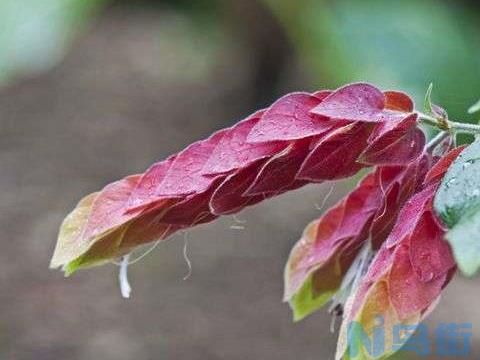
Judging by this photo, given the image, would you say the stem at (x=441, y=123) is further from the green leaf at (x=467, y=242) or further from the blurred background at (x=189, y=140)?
the blurred background at (x=189, y=140)

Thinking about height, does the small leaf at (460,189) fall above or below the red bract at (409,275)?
above

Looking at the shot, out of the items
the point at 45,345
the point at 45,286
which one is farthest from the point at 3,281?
the point at 45,345

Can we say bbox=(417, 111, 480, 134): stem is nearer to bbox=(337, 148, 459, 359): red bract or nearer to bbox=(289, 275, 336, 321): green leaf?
bbox=(337, 148, 459, 359): red bract

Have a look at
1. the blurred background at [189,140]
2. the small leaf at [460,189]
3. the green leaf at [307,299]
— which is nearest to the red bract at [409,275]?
the small leaf at [460,189]

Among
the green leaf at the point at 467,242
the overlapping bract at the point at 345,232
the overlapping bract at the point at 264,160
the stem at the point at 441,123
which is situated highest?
the overlapping bract at the point at 264,160

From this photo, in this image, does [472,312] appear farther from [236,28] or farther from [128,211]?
[128,211]
